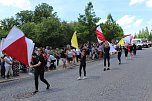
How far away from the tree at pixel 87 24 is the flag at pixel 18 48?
29341mm

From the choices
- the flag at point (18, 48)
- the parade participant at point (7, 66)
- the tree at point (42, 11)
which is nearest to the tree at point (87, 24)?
the parade participant at point (7, 66)

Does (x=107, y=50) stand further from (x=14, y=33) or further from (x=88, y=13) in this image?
(x=88, y=13)

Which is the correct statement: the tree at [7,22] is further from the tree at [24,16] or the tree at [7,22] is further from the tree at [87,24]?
the tree at [87,24]

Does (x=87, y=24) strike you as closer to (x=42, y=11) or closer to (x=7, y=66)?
(x=7, y=66)

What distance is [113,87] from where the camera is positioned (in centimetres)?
1413

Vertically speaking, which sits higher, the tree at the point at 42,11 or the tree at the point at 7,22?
the tree at the point at 42,11

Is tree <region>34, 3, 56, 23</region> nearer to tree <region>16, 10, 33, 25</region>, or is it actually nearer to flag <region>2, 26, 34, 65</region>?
tree <region>16, 10, 33, 25</region>

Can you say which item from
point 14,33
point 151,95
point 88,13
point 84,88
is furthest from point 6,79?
point 88,13

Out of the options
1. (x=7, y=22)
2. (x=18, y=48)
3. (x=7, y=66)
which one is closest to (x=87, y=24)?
(x=7, y=66)

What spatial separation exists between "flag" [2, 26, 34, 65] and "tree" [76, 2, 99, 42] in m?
29.3

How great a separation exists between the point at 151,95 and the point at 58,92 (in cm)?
356

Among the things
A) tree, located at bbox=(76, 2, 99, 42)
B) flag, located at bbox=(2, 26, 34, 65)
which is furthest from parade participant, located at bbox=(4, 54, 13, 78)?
tree, located at bbox=(76, 2, 99, 42)

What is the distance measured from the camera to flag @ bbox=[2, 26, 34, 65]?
543 inches

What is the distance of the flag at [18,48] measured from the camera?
13781 mm
